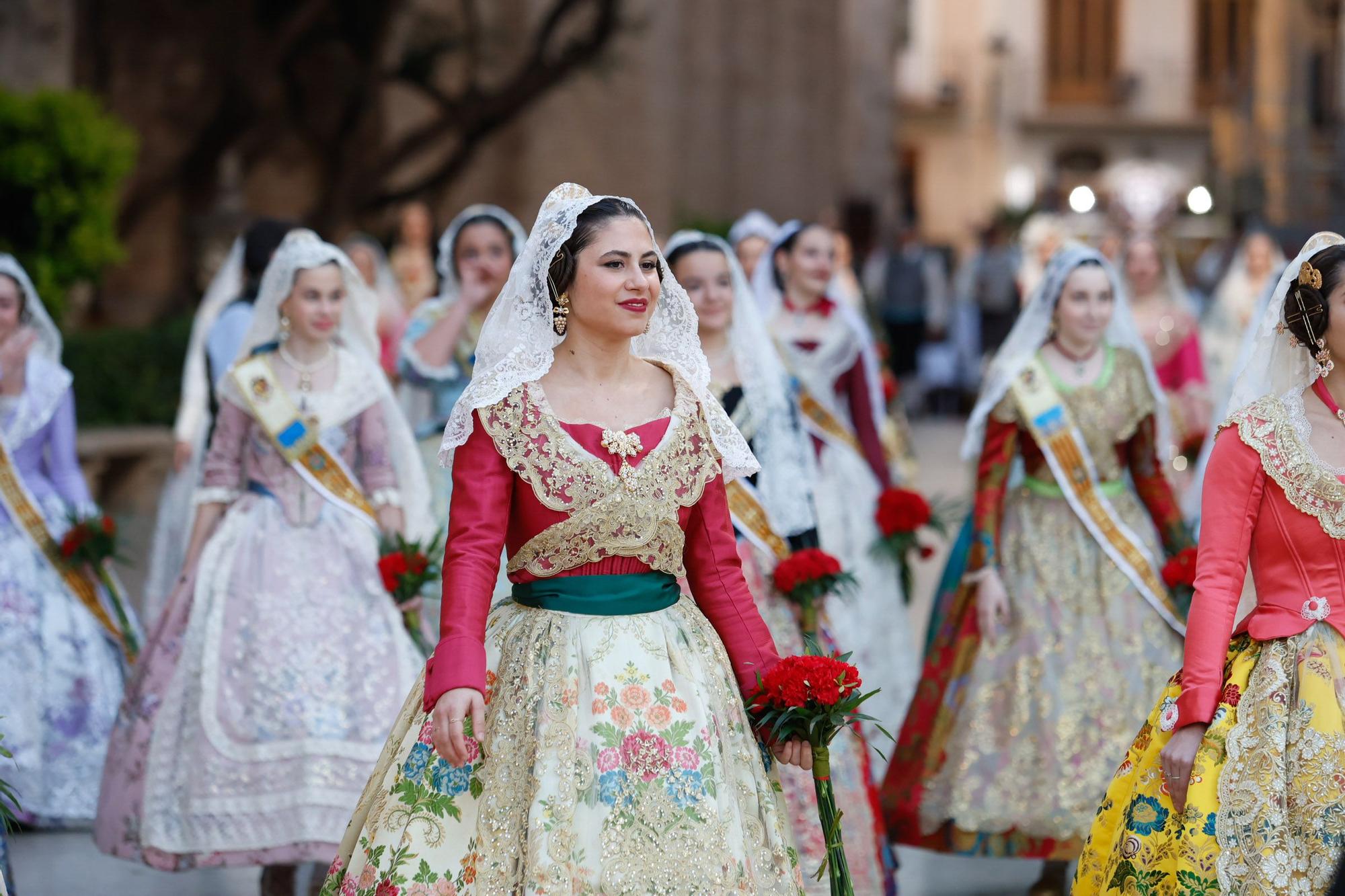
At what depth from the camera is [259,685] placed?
5.05m

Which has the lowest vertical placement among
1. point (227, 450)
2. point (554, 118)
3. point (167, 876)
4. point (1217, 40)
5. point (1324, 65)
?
point (167, 876)

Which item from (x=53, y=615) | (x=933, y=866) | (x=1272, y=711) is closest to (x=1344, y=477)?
(x=1272, y=711)

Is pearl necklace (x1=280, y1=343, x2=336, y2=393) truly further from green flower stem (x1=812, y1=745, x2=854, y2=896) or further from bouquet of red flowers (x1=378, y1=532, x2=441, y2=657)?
green flower stem (x1=812, y1=745, x2=854, y2=896)

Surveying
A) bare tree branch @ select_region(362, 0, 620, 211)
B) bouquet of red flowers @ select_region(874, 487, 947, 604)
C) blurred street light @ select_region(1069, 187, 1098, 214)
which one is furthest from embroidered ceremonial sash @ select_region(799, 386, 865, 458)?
bare tree branch @ select_region(362, 0, 620, 211)

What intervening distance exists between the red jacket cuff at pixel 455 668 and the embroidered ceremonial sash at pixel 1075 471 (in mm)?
2610

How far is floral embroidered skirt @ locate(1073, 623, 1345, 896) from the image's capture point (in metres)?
3.28

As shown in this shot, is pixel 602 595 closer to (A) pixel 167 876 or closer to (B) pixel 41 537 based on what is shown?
(A) pixel 167 876

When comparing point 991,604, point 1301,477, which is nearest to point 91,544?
point 991,604

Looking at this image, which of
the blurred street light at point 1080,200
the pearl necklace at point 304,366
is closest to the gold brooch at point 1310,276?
the pearl necklace at point 304,366

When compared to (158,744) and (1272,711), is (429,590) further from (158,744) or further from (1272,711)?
(1272,711)

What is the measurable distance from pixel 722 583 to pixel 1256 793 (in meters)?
1.05

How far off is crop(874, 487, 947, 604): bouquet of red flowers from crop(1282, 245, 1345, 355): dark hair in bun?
2.29m

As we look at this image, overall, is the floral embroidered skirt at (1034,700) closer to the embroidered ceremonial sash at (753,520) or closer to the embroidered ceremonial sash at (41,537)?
the embroidered ceremonial sash at (753,520)

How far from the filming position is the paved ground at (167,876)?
5.47m
